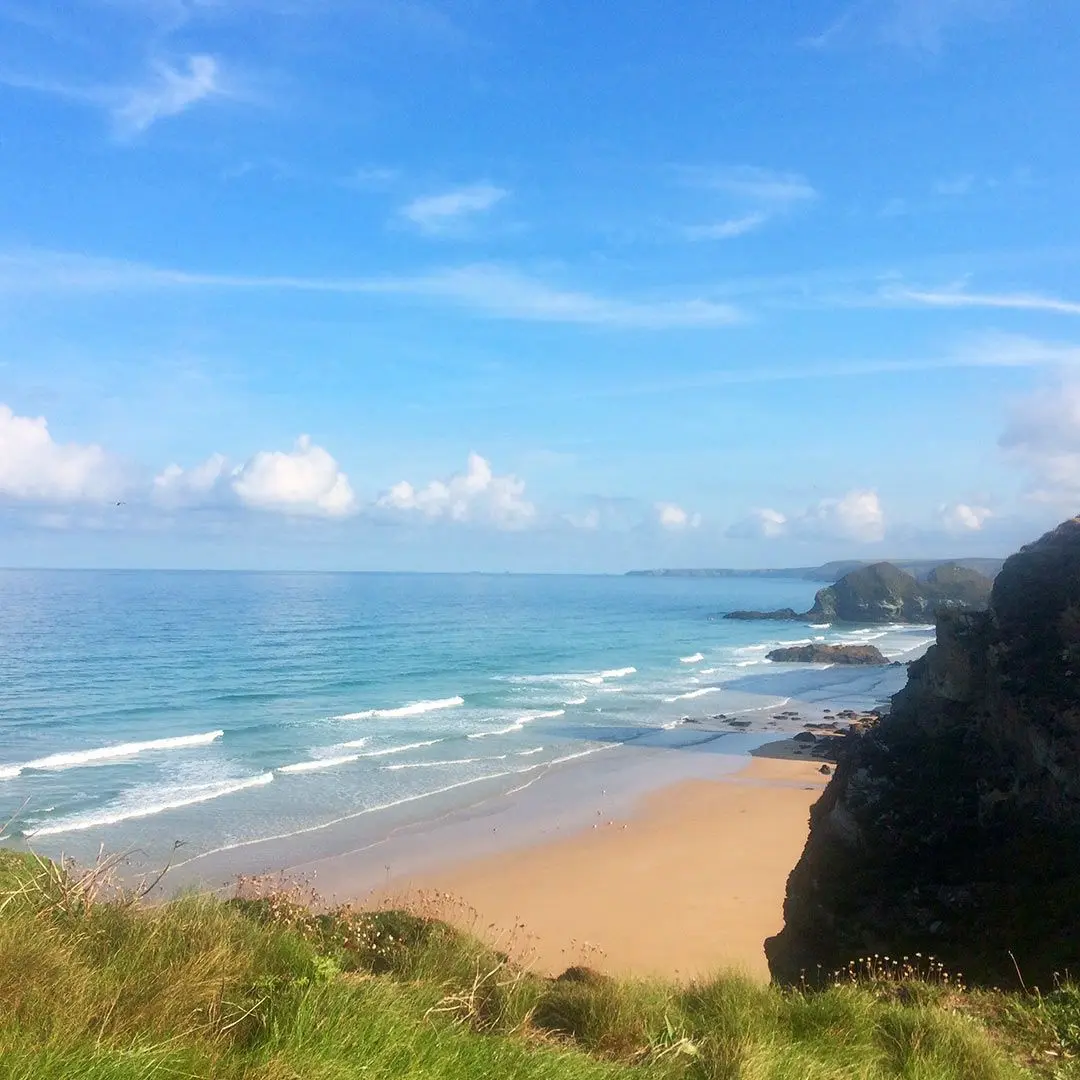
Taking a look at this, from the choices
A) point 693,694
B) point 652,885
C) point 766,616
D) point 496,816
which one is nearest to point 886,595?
point 766,616

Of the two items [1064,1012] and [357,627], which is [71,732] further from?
[357,627]

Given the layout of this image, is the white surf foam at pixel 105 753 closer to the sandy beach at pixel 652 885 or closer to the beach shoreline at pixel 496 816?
the beach shoreline at pixel 496 816

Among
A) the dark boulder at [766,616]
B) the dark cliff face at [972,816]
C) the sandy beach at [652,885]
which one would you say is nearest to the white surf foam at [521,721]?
the sandy beach at [652,885]

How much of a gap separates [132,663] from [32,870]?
1827 inches

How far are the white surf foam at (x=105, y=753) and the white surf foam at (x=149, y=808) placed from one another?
5188 mm

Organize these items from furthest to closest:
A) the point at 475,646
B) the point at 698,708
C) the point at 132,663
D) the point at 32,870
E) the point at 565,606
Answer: the point at 565,606 → the point at 475,646 → the point at 132,663 → the point at 698,708 → the point at 32,870

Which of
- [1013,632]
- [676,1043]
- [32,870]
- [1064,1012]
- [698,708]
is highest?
[1013,632]

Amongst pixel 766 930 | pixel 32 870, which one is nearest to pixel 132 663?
pixel 766 930

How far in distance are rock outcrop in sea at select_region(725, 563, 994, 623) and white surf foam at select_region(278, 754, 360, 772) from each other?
84.5 m

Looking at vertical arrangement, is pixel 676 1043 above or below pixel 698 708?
above

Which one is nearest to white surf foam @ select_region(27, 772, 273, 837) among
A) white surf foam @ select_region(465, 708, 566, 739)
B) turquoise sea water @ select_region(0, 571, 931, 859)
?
turquoise sea water @ select_region(0, 571, 931, 859)

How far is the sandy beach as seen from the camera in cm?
1439

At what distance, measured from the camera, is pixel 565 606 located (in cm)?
12675

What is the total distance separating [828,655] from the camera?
62281 mm
